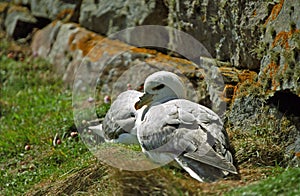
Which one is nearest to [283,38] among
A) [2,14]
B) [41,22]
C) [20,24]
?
[41,22]

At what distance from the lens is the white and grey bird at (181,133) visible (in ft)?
16.4

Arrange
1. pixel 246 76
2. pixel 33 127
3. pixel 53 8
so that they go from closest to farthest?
1. pixel 246 76
2. pixel 33 127
3. pixel 53 8

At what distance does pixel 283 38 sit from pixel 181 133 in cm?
125

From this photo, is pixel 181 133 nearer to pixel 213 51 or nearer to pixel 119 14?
pixel 213 51

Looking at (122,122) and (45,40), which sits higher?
(122,122)

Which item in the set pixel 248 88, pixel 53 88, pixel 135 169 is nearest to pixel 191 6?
pixel 248 88

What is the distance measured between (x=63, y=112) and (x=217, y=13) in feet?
7.32

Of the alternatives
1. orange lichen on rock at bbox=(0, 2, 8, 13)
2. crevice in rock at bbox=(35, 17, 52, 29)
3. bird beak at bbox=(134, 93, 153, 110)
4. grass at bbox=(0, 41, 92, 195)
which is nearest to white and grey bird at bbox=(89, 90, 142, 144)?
bird beak at bbox=(134, 93, 153, 110)

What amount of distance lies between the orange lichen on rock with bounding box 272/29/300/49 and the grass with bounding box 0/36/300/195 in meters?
0.83

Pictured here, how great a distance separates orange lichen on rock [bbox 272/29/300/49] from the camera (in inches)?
215

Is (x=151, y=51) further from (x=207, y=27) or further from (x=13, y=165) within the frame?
(x=13, y=165)

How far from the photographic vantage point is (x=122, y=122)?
6090mm

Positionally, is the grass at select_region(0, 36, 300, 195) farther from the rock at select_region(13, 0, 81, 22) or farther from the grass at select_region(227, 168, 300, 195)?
the rock at select_region(13, 0, 81, 22)

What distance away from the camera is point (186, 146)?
16.8ft
